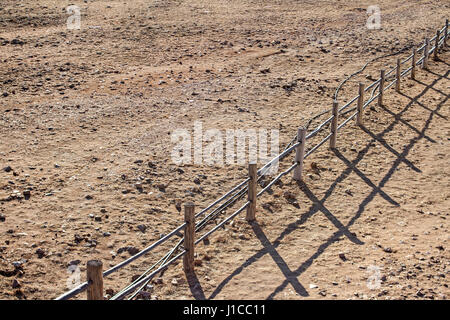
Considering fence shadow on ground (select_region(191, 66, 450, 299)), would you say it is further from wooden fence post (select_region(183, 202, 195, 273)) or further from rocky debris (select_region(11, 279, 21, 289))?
rocky debris (select_region(11, 279, 21, 289))

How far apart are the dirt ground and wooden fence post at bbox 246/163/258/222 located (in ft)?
0.57

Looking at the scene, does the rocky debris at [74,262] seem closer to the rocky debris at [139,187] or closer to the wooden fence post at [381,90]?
the rocky debris at [139,187]

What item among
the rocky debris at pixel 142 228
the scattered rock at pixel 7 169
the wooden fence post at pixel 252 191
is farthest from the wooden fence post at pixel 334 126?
the scattered rock at pixel 7 169

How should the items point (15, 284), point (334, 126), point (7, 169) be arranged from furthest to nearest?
point (334, 126)
point (7, 169)
point (15, 284)

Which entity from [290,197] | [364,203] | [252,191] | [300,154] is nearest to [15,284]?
[252,191]

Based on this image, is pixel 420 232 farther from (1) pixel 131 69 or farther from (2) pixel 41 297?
(1) pixel 131 69

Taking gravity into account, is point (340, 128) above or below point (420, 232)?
above

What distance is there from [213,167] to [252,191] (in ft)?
5.73

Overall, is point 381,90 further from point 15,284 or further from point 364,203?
point 15,284

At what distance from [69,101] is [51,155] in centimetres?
233

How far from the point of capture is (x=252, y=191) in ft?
24.1

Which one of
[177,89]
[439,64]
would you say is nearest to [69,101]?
[177,89]

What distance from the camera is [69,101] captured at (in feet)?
36.4
